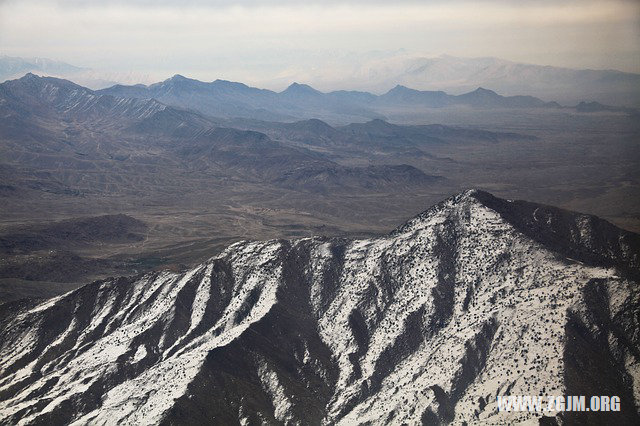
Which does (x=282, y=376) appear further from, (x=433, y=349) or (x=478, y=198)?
(x=478, y=198)

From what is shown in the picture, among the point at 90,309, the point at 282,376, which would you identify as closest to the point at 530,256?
the point at 282,376

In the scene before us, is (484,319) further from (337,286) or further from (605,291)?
(337,286)

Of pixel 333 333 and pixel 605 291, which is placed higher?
pixel 605 291

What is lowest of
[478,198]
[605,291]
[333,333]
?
[333,333]

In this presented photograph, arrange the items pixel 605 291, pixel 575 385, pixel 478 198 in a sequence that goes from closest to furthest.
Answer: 1. pixel 575 385
2. pixel 605 291
3. pixel 478 198

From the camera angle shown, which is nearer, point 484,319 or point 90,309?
point 484,319

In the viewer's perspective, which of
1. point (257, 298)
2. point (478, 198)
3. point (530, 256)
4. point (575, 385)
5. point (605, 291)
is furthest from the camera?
point (478, 198)
